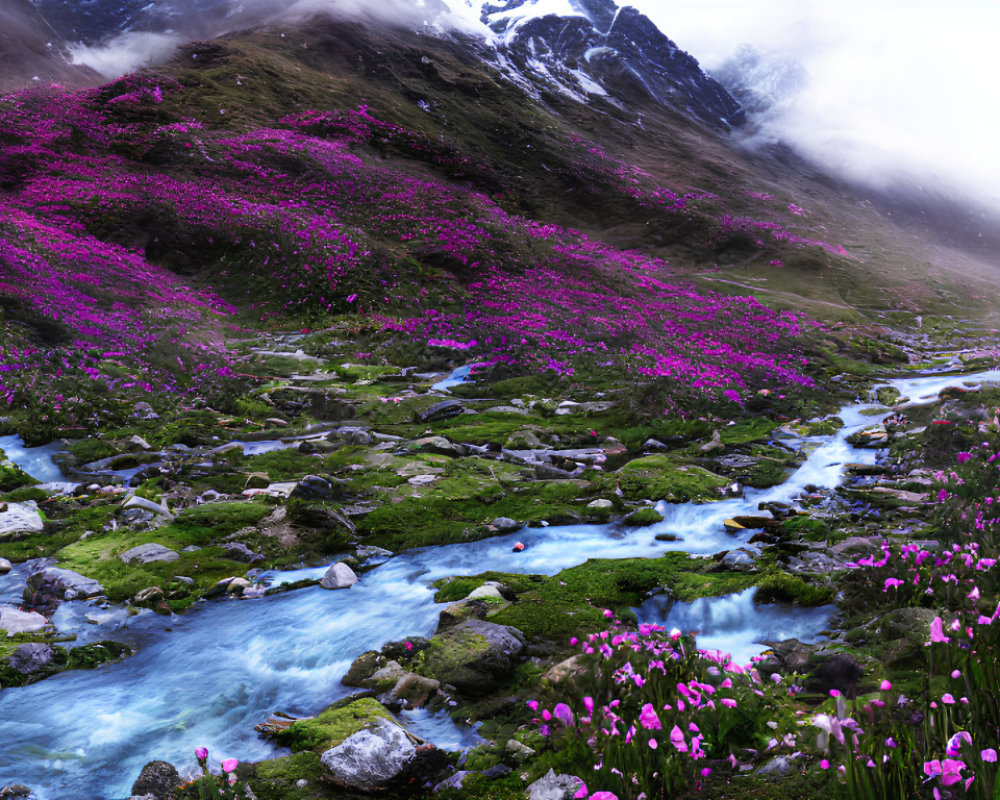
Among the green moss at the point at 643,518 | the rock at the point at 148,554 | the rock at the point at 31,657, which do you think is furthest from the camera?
the green moss at the point at 643,518

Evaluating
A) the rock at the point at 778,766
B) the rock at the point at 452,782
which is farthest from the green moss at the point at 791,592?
the rock at the point at 452,782

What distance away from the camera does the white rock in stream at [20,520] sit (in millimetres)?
8625

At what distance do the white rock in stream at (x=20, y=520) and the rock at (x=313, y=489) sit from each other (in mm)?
3641

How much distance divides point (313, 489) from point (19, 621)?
4232 millimetres

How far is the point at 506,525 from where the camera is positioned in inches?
379

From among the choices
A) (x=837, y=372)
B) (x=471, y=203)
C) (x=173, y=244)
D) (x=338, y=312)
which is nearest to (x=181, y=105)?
(x=173, y=244)

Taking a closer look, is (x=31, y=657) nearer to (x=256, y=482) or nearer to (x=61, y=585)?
(x=61, y=585)

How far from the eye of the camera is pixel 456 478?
1138 cm

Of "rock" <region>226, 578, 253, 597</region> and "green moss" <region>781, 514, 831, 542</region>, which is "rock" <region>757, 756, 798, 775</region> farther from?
"rock" <region>226, 578, 253, 597</region>

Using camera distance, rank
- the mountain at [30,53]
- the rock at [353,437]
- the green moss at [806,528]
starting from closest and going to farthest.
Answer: the green moss at [806,528]
the rock at [353,437]
the mountain at [30,53]

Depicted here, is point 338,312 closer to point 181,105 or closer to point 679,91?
point 181,105

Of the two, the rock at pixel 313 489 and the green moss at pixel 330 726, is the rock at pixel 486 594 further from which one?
the rock at pixel 313 489

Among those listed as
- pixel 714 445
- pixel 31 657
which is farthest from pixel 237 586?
pixel 714 445

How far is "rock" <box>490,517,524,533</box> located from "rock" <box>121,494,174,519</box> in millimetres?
5133
